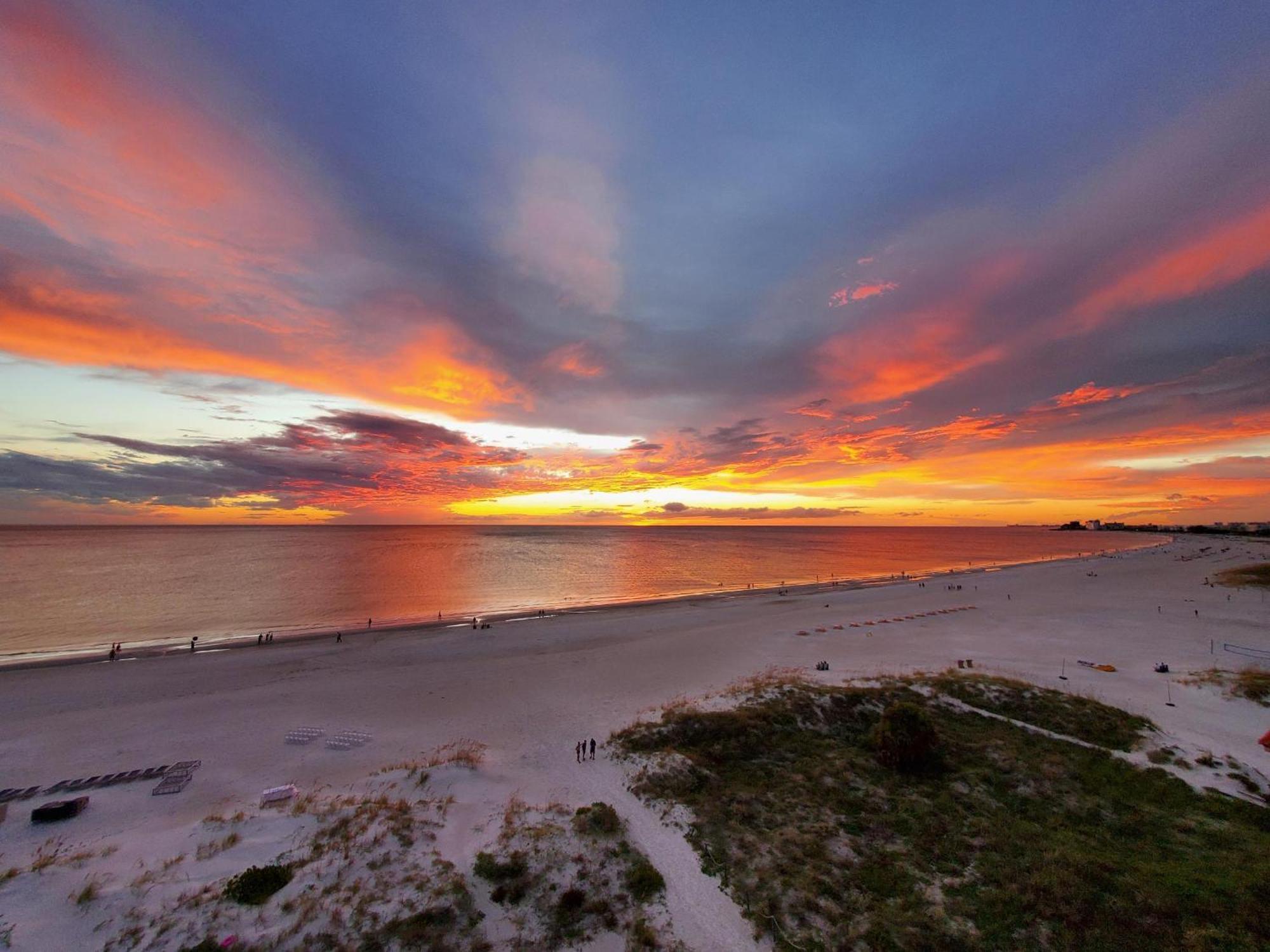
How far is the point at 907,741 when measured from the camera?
814 inches

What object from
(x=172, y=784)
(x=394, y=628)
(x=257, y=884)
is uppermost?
(x=394, y=628)

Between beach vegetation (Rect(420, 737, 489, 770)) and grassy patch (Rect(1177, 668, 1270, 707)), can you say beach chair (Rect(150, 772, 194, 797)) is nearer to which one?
beach vegetation (Rect(420, 737, 489, 770))

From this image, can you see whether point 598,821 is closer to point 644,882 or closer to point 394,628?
point 644,882

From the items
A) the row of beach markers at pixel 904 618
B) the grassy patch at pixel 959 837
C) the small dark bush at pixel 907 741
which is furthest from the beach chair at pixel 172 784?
the row of beach markers at pixel 904 618

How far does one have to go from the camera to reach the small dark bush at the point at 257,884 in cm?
1342

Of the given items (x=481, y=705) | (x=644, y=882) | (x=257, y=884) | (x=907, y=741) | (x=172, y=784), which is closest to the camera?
(x=257, y=884)

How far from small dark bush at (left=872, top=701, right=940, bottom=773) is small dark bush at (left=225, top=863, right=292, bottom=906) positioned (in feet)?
73.4

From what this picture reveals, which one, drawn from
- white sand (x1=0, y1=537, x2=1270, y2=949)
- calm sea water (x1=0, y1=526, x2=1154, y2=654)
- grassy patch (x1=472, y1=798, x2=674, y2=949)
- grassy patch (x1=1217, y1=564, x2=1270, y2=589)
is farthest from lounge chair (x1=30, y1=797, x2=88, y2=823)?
grassy patch (x1=1217, y1=564, x2=1270, y2=589)

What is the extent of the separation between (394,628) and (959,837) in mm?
54154

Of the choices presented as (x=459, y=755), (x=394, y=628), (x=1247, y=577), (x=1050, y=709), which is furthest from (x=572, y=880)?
(x=1247, y=577)

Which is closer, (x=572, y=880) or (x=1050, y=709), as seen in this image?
(x=572, y=880)

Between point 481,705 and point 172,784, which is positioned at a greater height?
point 481,705

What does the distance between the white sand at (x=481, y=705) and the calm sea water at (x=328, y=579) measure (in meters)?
16.9

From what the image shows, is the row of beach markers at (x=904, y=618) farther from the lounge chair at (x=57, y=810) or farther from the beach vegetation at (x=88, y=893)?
the lounge chair at (x=57, y=810)
